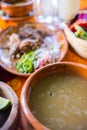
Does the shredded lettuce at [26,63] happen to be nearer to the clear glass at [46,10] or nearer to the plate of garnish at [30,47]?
the plate of garnish at [30,47]

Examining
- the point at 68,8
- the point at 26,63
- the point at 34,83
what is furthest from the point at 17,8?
the point at 34,83

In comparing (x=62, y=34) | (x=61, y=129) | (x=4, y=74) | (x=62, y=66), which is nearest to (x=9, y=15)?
(x=62, y=34)

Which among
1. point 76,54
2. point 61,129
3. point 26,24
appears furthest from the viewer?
point 26,24

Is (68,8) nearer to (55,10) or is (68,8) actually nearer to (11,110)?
(55,10)

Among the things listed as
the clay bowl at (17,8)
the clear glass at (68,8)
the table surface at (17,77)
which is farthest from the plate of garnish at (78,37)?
the clay bowl at (17,8)

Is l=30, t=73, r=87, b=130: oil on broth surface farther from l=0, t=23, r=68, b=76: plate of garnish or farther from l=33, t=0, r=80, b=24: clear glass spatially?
l=33, t=0, r=80, b=24: clear glass

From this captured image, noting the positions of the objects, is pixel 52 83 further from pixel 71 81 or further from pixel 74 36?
pixel 74 36

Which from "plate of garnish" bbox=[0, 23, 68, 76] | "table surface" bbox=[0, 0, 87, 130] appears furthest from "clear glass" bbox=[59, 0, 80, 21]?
"table surface" bbox=[0, 0, 87, 130]
